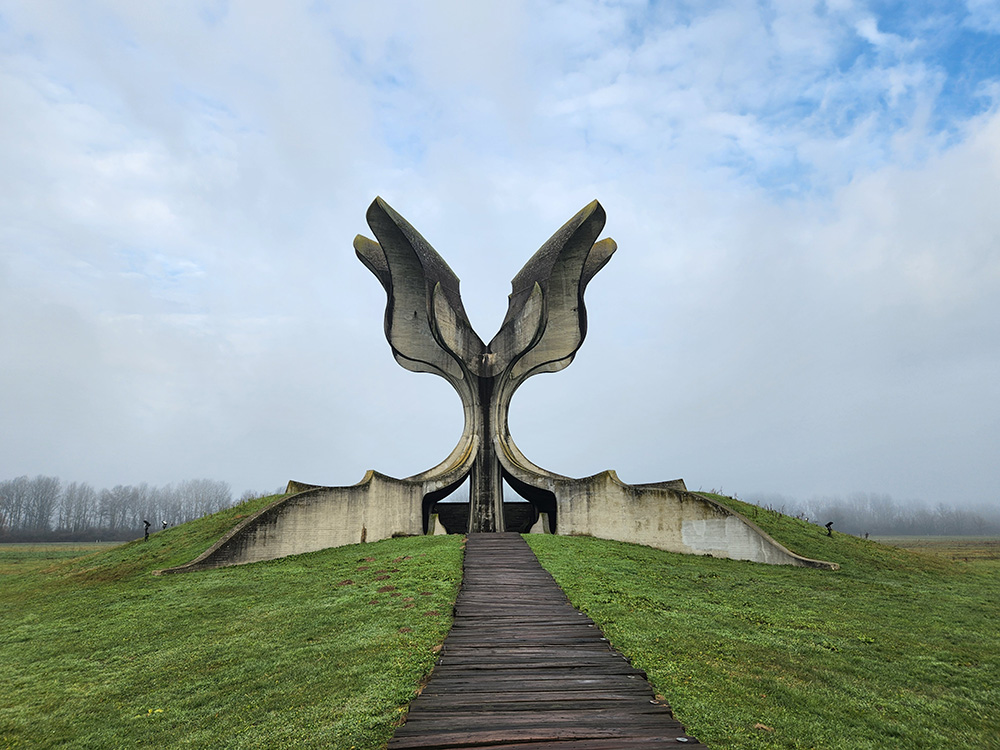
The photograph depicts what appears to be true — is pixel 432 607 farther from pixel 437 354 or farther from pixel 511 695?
pixel 437 354

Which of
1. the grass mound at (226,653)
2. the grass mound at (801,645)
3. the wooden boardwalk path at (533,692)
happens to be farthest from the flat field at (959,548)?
the grass mound at (226,653)

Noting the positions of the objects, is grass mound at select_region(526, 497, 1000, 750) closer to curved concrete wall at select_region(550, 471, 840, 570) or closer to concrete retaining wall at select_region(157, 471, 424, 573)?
curved concrete wall at select_region(550, 471, 840, 570)

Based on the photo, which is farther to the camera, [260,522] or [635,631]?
[260,522]

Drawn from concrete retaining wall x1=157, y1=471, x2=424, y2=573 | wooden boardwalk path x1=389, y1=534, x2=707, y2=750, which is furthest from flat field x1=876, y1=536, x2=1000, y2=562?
wooden boardwalk path x1=389, y1=534, x2=707, y2=750

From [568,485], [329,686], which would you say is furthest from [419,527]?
[329,686]

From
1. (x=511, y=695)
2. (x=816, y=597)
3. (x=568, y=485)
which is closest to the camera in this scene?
(x=511, y=695)

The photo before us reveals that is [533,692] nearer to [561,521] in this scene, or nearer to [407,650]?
[407,650]

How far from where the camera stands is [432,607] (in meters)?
8.68

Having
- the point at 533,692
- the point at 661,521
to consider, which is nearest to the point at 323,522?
the point at 661,521

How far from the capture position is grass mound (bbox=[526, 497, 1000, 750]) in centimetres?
508

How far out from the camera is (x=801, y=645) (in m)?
7.58

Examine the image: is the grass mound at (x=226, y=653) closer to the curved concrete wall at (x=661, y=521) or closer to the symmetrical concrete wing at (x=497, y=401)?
the symmetrical concrete wing at (x=497, y=401)

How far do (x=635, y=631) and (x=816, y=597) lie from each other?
18.4 feet

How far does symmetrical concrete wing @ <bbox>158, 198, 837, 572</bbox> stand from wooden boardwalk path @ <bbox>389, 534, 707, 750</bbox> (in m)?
9.16
